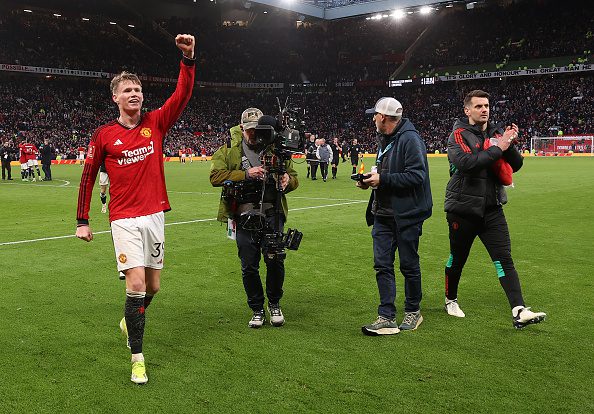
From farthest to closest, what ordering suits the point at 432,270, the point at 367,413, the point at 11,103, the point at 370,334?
the point at 11,103, the point at 432,270, the point at 370,334, the point at 367,413

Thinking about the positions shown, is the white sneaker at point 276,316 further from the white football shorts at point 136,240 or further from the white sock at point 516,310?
the white sock at point 516,310

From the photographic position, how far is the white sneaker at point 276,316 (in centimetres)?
573

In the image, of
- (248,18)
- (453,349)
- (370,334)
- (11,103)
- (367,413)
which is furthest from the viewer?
(248,18)

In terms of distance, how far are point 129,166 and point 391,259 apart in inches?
98.3

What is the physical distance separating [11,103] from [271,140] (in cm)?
5426

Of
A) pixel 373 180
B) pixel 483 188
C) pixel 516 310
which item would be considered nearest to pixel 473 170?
pixel 483 188

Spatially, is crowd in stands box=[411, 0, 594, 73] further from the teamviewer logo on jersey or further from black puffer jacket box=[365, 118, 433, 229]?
the teamviewer logo on jersey

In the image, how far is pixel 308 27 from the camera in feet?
244

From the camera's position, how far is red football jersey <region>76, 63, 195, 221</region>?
4.54 metres

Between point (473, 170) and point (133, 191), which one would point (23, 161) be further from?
point (473, 170)

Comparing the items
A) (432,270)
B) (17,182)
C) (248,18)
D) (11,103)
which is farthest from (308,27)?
(432,270)

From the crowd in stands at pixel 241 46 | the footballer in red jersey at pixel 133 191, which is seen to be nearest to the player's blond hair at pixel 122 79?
the footballer in red jersey at pixel 133 191

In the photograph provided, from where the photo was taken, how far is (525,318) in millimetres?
5375

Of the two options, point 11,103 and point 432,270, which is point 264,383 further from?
point 11,103
